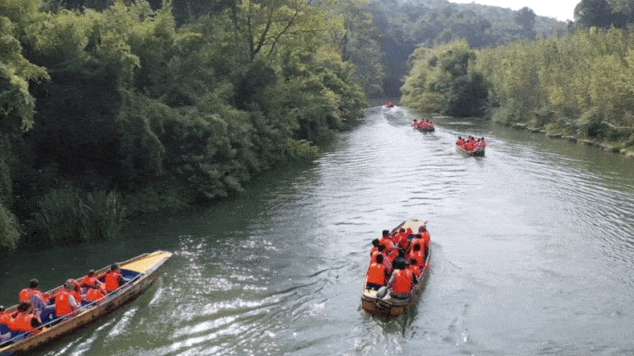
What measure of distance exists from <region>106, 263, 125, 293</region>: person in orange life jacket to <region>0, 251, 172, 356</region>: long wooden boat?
0.20 metres

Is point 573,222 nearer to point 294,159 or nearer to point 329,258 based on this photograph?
point 329,258

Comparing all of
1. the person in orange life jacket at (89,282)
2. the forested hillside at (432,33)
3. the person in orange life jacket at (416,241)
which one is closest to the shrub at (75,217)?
the person in orange life jacket at (89,282)

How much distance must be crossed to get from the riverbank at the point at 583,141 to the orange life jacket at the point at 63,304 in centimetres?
3642

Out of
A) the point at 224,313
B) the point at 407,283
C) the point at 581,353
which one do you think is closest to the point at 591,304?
the point at 581,353

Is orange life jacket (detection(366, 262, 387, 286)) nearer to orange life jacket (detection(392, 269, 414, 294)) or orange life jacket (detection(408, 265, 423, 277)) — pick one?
orange life jacket (detection(392, 269, 414, 294))

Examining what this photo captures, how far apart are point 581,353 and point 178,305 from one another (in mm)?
10514

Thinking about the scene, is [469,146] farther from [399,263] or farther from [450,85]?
[450,85]

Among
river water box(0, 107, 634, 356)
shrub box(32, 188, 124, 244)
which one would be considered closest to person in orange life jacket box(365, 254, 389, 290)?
river water box(0, 107, 634, 356)

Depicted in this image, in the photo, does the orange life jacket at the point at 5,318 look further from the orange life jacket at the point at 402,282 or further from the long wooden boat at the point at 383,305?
the orange life jacket at the point at 402,282

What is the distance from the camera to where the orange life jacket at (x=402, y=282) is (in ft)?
48.3

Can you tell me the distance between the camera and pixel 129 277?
642 inches

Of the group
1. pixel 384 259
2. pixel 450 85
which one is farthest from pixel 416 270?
pixel 450 85

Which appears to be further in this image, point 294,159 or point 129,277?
point 294,159

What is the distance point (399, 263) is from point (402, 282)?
2.04 ft
